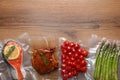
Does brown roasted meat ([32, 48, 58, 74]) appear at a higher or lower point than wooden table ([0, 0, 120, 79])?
lower

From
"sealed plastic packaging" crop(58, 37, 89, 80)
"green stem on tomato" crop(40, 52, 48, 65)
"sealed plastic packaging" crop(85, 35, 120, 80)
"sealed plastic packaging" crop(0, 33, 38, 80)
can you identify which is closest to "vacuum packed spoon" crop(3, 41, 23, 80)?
"sealed plastic packaging" crop(0, 33, 38, 80)

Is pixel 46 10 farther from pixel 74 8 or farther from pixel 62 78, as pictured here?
pixel 62 78

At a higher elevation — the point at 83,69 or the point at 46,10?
the point at 46,10

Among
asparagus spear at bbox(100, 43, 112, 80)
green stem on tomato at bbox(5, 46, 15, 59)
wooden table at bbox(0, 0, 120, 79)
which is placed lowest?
asparagus spear at bbox(100, 43, 112, 80)

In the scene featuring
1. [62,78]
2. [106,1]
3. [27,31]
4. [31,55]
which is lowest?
[62,78]

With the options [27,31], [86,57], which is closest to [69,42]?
[86,57]

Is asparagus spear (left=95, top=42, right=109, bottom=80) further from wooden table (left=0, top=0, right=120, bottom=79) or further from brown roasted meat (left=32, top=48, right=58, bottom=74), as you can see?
brown roasted meat (left=32, top=48, right=58, bottom=74)

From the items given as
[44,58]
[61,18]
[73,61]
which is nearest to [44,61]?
[44,58]
